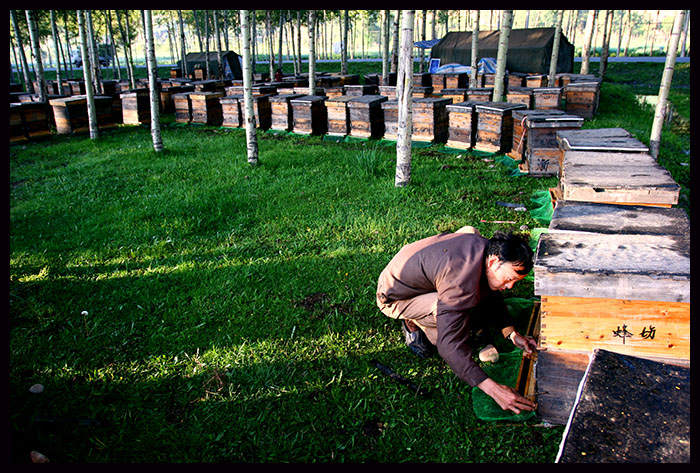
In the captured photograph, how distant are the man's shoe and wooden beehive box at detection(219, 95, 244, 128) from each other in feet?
34.8

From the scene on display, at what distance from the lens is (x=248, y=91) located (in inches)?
341

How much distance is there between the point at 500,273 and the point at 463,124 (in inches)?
288

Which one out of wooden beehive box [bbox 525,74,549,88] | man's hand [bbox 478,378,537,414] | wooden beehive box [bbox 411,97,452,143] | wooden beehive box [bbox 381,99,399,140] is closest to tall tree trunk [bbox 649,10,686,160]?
wooden beehive box [bbox 411,97,452,143]

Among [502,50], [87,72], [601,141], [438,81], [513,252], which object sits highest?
[502,50]

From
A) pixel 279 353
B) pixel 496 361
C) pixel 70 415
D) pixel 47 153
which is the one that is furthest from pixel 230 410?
pixel 47 153

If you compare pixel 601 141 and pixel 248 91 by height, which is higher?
pixel 248 91

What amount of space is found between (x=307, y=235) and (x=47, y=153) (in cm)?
857

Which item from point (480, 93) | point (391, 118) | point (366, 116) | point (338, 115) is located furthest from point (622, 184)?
point (480, 93)

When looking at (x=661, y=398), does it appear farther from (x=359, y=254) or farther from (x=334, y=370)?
(x=359, y=254)

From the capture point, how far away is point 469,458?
9.25ft

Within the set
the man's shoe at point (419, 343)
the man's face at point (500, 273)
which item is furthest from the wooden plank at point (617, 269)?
the man's shoe at point (419, 343)

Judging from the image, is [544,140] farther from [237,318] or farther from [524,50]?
[524,50]

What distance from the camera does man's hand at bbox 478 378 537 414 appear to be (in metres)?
2.90

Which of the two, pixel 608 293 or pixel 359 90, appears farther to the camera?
pixel 359 90
